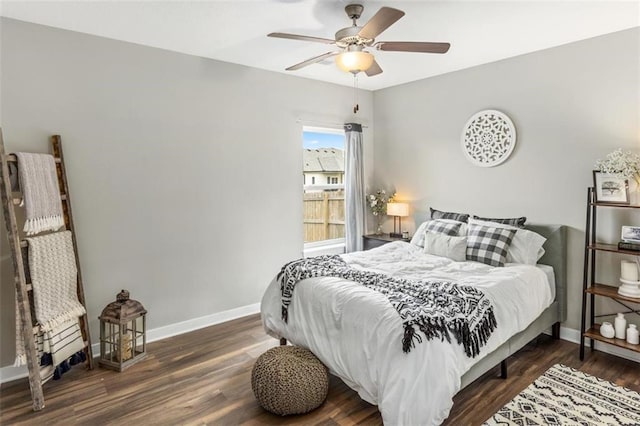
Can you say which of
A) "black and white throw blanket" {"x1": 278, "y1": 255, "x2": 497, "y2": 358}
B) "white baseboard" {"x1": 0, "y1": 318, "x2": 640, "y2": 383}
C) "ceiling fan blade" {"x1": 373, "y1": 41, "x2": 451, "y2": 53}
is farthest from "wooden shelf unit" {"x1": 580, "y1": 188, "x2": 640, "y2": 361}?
"ceiling fan blade" {"x1": 373, "y1": 41, "x2": 451, "y2": 53}

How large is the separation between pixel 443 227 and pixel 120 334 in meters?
3.11

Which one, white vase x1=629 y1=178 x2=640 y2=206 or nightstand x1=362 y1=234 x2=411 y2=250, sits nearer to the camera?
white vase x1=629 y1=178 x2=640 y2=206

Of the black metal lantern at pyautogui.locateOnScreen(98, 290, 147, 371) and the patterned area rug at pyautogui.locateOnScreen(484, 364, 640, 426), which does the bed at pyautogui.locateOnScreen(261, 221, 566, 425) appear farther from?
the black metal lantern at pyautogui.locateOnScreen(98, 290, 147, 371)

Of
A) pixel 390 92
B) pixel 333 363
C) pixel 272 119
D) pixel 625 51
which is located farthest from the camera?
pixel 390 92

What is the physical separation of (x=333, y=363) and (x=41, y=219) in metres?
2.31

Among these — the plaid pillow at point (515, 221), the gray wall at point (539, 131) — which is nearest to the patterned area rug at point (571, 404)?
the gray wall at point (539, 131)

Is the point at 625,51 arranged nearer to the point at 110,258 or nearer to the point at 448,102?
the point at 448,102

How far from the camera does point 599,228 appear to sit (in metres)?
3.24

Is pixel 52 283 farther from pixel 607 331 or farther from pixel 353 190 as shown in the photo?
pixel 607 331

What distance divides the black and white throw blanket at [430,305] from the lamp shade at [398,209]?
1974 millimetres

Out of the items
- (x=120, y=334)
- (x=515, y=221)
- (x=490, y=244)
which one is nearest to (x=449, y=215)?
(x=515, y=221)

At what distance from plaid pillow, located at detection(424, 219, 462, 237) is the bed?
1.08 ft

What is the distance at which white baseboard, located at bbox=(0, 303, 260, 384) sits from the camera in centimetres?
278

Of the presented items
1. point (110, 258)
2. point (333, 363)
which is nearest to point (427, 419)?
point (333, 363)
